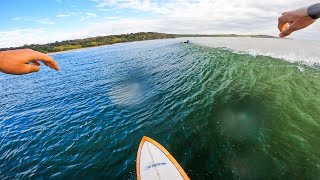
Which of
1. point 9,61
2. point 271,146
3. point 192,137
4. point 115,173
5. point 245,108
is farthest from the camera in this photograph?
point 245,108

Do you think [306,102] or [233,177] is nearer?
[233,177]

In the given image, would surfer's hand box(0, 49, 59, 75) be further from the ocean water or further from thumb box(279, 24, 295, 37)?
the ocean water

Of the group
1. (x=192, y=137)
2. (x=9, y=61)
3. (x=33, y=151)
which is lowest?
(x=33, y=151)

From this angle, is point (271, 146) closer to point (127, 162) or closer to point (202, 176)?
point (202, 176)

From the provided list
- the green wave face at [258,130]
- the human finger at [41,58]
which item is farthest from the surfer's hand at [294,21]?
the green wave face at [258,130]

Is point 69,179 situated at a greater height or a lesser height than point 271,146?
lesser

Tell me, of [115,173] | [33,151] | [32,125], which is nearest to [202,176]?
[115,173]

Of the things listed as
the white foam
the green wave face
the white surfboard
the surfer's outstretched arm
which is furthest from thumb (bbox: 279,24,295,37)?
the white foam
